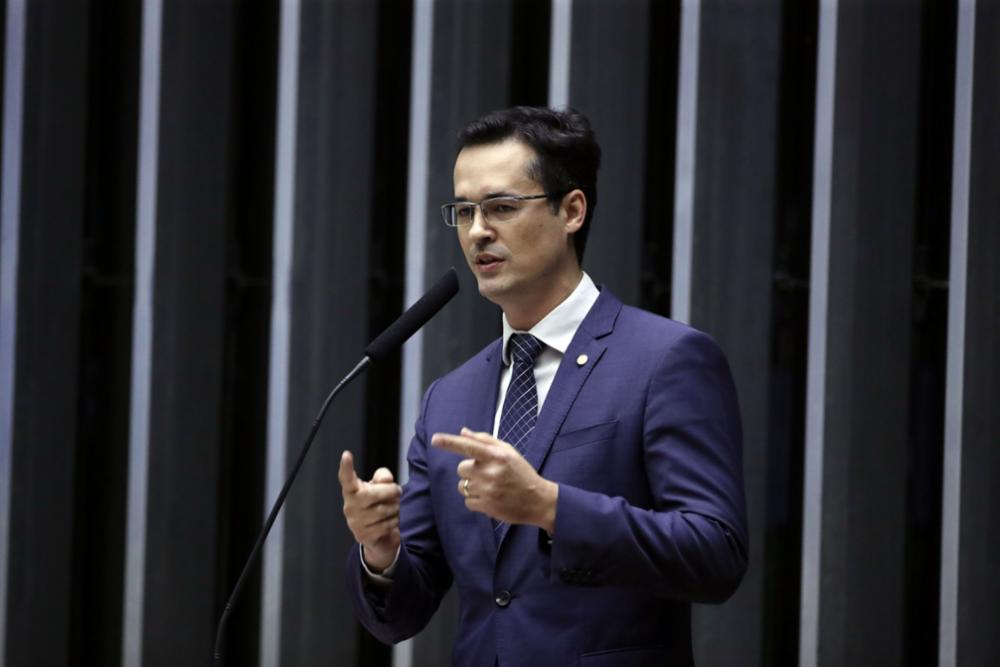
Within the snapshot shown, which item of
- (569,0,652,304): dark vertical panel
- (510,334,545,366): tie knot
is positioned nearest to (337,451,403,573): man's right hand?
(510,334,545,366): tie knot

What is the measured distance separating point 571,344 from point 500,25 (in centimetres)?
166

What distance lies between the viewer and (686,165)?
286cm

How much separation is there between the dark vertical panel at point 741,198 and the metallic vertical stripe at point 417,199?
2.37 ft

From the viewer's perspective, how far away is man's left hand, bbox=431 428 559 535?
45.4 inches

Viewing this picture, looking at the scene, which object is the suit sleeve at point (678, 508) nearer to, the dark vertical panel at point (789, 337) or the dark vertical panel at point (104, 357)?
the dark vertical panel at point (789, 337)

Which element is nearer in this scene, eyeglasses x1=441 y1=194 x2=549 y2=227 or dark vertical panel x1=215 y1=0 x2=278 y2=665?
eyeglasses x1=441 y1=194 x2=549 y2=227

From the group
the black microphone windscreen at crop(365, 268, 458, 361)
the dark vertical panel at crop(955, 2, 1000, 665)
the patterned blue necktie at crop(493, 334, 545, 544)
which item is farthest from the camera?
the dark vertical panel at crop(955, 2, 1000, 665)

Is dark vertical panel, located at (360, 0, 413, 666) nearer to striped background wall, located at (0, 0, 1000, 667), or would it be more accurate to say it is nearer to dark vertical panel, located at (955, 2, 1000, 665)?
striped background wall, located at (0, 0, 1000, 667)

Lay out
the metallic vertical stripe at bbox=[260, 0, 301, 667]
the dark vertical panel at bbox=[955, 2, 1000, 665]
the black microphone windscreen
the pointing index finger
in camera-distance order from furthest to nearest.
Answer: the metallic vertical stripe at bbox=[260, 0, 301, 667], the dark vertical panel at bbox=[955, 2, 1000, 665], the black microphone windscreen, the pointing index finger

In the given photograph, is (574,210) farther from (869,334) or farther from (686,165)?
(869,334)

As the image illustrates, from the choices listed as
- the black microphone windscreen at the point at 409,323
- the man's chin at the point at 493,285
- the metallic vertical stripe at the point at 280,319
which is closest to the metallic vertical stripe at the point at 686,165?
the metallic vertical stripe at the point at 280,319

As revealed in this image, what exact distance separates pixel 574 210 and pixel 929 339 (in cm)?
166

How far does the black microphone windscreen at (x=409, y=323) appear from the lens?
52.7 inches

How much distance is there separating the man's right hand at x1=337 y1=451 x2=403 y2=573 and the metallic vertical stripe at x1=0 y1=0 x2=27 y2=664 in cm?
183
